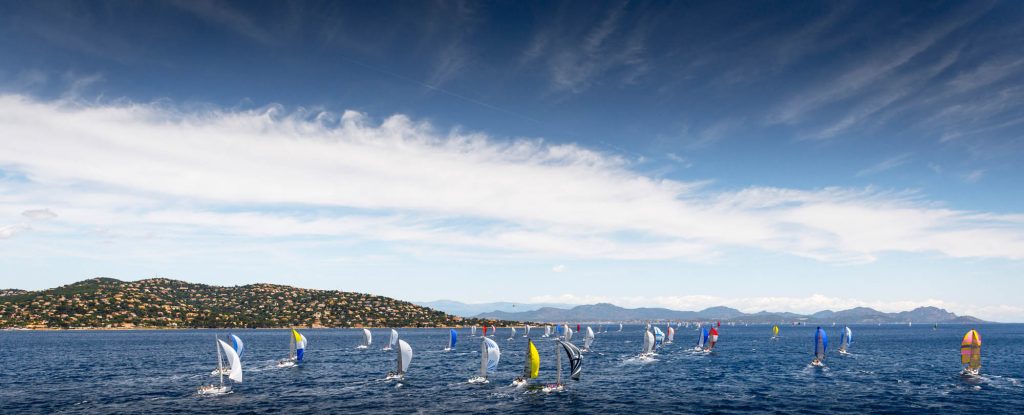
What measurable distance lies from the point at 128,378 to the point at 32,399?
17094 mm

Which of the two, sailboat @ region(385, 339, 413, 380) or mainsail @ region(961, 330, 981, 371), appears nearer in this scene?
sailboat @ region(385, 339, 413, 380)

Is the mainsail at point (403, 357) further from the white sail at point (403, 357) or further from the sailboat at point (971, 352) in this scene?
the sailboat at point (971, 352)

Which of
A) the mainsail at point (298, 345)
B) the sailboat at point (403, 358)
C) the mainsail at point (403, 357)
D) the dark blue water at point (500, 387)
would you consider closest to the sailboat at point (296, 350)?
the mainsail at point (298, 345)

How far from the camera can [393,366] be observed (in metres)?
98.9

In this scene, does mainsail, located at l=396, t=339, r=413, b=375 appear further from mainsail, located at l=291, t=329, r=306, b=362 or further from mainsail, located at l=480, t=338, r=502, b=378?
mainsail, located at l=291, t=329, r=306, b=362

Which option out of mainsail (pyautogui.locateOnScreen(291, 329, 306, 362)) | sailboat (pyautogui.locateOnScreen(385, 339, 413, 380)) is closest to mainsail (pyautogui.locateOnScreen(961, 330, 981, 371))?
sailboat (pyautogui.locateOnScreen(385, 339, 413, 380))

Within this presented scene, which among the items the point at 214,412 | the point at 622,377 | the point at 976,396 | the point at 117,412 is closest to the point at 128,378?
→ the point at 117,412

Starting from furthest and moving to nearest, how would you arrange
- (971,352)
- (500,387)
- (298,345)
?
(298,345)
(971,352)
(500,387)

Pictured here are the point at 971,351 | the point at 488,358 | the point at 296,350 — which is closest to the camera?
the point at 488,358

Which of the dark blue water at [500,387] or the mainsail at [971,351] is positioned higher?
the mainsail at [971,351]

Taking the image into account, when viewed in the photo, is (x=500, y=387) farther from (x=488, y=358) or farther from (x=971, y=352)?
(x=971, y=352)

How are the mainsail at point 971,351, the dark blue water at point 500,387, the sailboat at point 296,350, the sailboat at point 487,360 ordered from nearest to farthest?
the dark blue water at point 500,387 < the sailboat at point 487,360 < the mainsail at point 971,351 < the sailboat at point 296,350

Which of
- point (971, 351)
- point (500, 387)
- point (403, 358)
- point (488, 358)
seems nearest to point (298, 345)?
point (403, 358)

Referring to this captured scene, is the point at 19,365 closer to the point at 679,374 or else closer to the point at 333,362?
the point at 333,362
